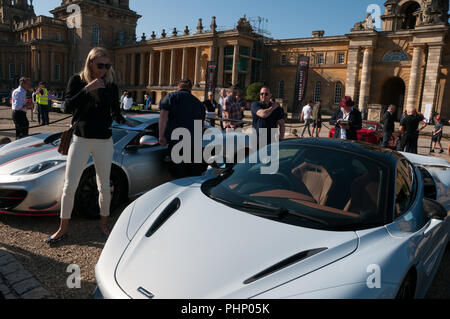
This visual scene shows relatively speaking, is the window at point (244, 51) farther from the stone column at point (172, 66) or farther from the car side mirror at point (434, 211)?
the car side mirror at point (434, 211)

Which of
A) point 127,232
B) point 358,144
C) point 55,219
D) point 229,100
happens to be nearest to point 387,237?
point 358,144

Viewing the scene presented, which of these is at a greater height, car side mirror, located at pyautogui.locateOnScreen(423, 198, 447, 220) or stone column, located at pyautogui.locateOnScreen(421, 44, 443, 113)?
stone column, located at pyautogui.locateOnScreen(421, 44, 443, 113)

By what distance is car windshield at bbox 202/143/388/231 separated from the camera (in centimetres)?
263

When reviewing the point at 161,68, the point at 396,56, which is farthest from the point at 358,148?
the point at 161,68

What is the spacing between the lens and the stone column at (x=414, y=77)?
38.3 m

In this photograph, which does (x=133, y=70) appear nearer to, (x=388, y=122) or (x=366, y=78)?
(x=366, y=78)

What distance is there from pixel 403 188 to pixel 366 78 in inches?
1726

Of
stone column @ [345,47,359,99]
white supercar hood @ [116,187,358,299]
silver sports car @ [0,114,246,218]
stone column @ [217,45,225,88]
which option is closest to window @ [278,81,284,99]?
stone column @ [217,45,225,88]

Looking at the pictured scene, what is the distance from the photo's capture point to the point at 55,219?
4695 mm

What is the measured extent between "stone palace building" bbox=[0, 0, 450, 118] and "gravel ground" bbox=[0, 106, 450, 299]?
3135 cm

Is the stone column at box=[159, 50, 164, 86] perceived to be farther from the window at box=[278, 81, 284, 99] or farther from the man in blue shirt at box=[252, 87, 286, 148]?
the man in blue shirt at box=[252, 87, 286, 148]

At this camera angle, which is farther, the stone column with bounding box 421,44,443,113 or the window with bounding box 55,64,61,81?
the window with bounding box 55,64,61,81

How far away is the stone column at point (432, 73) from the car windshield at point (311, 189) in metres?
40.4

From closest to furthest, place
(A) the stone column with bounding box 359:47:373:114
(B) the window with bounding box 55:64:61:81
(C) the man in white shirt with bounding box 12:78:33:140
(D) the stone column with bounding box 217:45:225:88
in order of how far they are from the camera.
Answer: (C) the man in white shirt with bounding box 12:78:33:140 → (A) the stone column with bounding box 359:47:373:114 → (D) the stone column with bounding box 217:45:225:88 → (B) the window with bounding box 55:64:61:81
